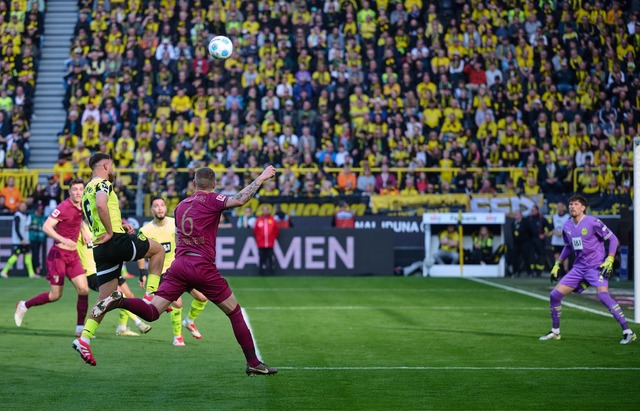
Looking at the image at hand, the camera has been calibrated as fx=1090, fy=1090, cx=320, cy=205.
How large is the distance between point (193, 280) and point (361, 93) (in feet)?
75.9

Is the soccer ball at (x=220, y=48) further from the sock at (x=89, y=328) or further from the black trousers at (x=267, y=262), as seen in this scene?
the black trousers at (x=267, y=262)

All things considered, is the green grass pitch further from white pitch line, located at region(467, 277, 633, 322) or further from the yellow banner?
the yellow banner

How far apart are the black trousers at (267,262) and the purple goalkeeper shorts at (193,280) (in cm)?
1744

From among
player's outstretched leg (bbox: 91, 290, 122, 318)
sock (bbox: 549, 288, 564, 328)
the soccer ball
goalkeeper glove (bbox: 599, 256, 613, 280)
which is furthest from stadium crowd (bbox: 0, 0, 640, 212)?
player's outstretched leg (bbox: 91, 290, 122, 318)

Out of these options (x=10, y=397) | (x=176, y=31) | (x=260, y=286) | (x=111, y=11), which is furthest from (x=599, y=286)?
(x=111, y=11)

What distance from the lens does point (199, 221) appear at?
11195mm

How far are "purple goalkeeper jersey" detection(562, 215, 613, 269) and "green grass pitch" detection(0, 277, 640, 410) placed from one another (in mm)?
1078

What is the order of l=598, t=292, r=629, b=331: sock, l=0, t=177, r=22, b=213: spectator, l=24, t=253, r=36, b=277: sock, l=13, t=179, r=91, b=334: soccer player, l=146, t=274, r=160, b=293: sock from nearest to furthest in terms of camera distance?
l=146, t=274, r=160, b=293: sock → l=598, t=292, r=629, b=331: sock → l=13, t=179, r=91, b=334: soccer player → l=24, t=253, r=36, b=277: sock → l=0, t=177, r=22, b=213: spectator

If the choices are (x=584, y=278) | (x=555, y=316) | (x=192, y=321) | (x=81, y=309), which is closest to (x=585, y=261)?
(x=584, y=278)

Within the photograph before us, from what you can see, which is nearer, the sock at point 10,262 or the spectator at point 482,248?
the sock at point 10,262

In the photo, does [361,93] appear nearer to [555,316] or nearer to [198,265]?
[555,316]

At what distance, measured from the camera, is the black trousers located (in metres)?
28.9

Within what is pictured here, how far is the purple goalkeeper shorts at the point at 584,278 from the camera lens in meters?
15.1

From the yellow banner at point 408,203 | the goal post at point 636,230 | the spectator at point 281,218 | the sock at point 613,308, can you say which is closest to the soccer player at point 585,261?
the sock at point 613,308
